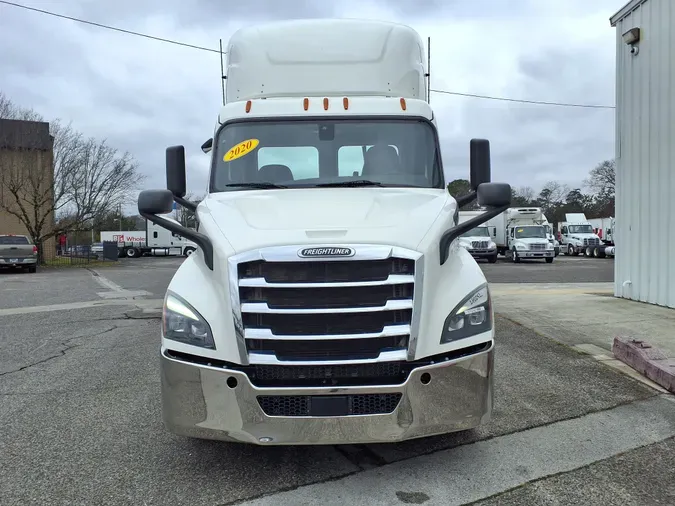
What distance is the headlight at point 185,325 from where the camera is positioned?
10.9 ft

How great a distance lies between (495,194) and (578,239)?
36135 millimetres

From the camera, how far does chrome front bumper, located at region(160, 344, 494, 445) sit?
320cm

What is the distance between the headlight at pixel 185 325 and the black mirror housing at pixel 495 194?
7.30 feet

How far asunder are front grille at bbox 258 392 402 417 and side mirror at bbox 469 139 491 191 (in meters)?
2.45

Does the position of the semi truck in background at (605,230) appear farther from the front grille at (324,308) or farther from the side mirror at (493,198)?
the front grille at (324,308)

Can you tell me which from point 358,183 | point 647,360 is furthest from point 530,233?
point 358,183

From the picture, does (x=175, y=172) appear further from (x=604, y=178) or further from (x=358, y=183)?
(x=604, y=178)

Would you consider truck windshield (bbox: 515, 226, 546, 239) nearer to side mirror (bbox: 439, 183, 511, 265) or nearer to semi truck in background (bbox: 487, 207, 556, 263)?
semi truck in background (bbox: 487, 207, 556, 263)

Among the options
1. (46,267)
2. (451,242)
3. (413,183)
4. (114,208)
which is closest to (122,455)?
(451,242)

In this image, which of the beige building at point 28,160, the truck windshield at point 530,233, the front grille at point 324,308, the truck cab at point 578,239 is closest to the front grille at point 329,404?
the front grille at point 324,308

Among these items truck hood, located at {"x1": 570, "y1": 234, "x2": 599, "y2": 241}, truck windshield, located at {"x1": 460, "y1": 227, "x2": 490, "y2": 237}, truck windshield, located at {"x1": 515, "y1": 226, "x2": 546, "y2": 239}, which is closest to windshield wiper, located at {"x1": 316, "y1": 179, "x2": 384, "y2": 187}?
truck windshield, located at {"x1": 460, "y1": 227, "x2": 490, "y2": 237}

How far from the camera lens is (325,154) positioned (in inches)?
193

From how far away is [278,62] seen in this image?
5734 mm

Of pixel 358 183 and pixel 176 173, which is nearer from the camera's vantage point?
pixel 358 183
